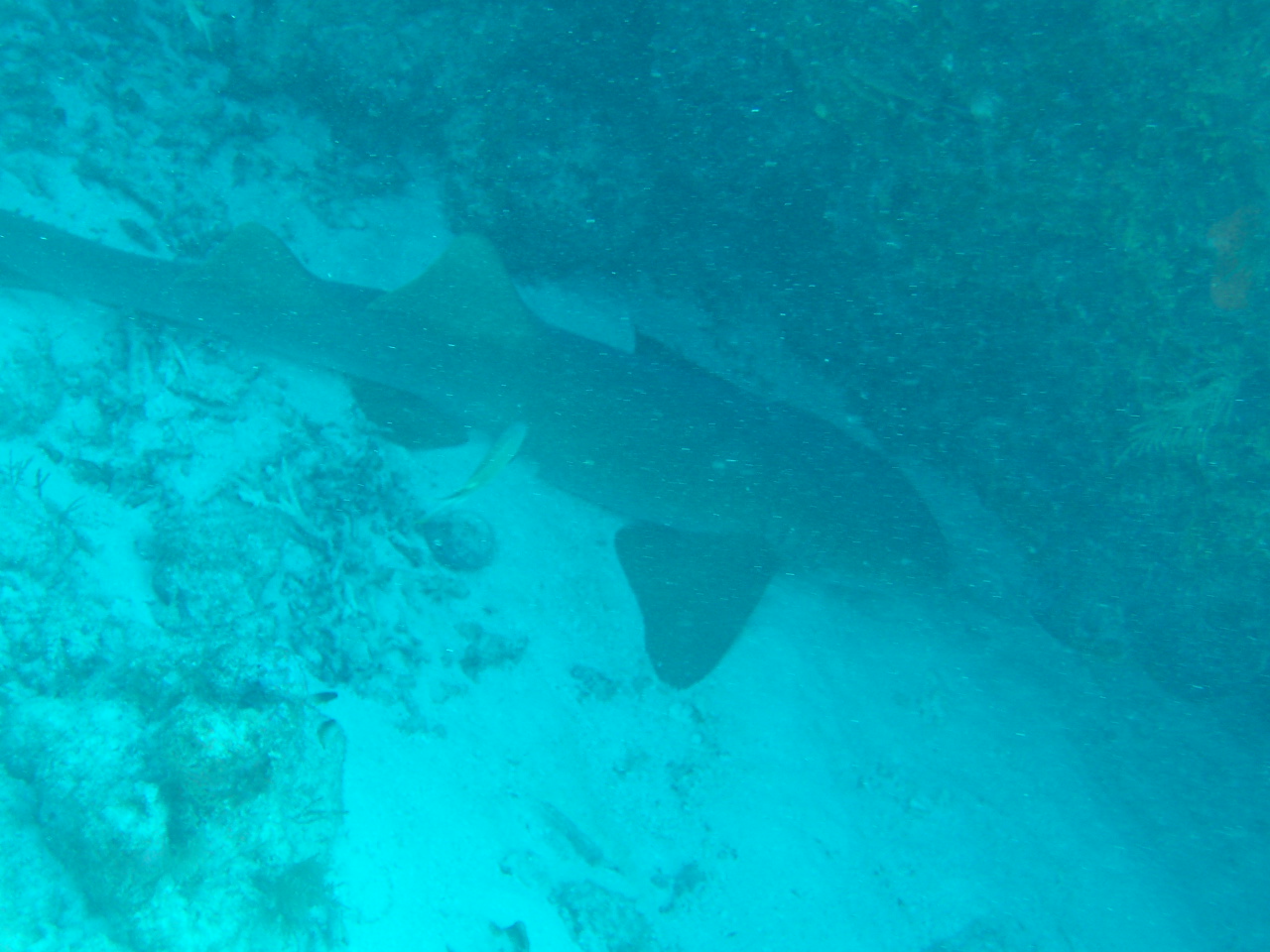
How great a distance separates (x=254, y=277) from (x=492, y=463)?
1841 millimetres

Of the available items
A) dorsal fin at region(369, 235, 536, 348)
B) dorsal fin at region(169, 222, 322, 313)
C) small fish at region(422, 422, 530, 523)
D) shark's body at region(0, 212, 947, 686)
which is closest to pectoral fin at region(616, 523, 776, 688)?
shark's body at region(0, 212, 947, 686)

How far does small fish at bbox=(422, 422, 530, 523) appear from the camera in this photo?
3.92m

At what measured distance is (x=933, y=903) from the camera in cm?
409

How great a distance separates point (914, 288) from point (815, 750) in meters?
3.00

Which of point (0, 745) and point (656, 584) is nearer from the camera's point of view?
point (0, 745)

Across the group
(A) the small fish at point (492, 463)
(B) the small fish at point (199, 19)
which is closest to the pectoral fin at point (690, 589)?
(A) the small fish at point (492, 463)

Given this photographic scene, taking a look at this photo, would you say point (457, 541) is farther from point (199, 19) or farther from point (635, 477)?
point (199, 19)

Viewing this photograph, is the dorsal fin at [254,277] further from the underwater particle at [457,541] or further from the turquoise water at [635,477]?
the underwater particle at [457,541]

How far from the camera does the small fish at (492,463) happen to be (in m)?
3.92

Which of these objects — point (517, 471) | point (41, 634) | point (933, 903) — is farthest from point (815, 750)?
point (41, 634)

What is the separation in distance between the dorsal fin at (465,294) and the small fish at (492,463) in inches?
24.7

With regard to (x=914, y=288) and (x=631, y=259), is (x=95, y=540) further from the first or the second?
(x=914, y=288)

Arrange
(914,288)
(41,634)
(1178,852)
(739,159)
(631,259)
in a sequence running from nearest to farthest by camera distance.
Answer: (41,634)
(914,288)
(739,159)
(1178,852)
(631,259)

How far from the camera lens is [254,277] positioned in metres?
4.02
